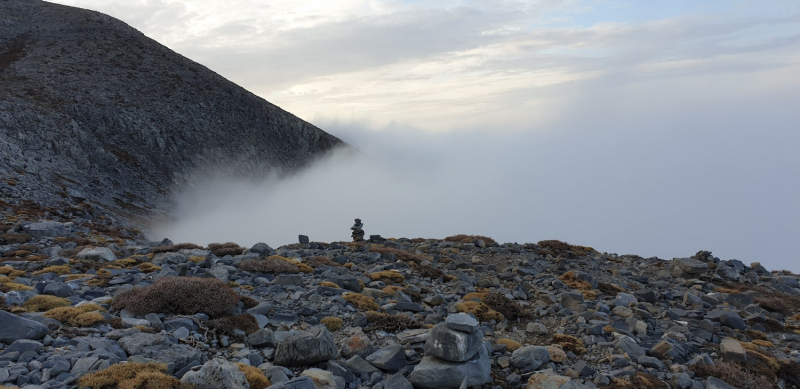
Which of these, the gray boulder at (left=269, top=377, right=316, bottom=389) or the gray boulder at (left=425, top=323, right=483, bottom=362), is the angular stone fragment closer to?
the gray boulder at (left=425, top=323, right=483, bottom=362)

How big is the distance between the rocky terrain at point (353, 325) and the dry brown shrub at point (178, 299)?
1.9 inches

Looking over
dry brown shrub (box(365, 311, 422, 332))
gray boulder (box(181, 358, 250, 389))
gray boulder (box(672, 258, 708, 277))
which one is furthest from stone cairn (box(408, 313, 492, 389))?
gray boulder (box(672, 258, 708, 277))

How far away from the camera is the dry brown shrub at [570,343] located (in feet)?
53.5

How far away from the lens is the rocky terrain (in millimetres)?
11664

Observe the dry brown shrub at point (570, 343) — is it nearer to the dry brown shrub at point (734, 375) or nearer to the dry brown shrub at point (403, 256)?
the dry brown shrub at point (734, 375)

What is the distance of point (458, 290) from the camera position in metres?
23.9

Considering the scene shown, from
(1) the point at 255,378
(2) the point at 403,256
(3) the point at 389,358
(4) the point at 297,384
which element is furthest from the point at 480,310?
(2) the point at 403,256

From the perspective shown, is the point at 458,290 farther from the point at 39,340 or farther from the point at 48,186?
the point at 48,186

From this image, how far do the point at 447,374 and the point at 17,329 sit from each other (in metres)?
11.8

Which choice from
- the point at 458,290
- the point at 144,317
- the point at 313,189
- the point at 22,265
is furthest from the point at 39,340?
the point at 313,189

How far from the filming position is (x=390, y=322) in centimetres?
1733

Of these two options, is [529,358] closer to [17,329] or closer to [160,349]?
[160,349]

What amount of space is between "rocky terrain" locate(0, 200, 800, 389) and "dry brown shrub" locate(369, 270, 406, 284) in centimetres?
6

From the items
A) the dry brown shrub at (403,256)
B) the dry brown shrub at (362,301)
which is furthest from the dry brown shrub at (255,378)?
the dry brown shrub at (403,256)
